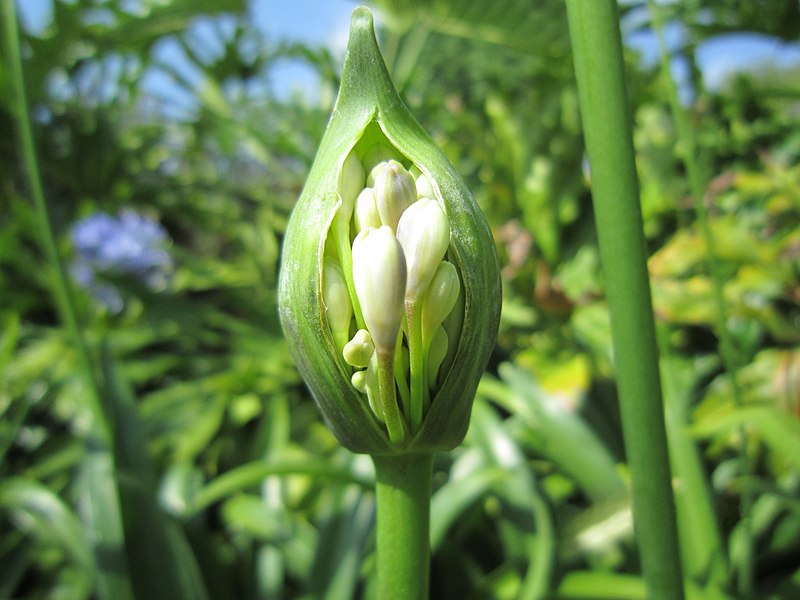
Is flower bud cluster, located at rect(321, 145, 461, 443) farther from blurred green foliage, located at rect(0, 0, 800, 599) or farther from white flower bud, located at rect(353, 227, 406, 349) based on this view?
blurred green foliage, located at rect(0, 0, 800, 599)

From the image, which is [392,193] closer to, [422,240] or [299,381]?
[422,240]

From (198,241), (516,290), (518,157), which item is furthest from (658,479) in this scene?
(198,241)

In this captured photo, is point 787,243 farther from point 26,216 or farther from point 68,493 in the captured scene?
point 26,216

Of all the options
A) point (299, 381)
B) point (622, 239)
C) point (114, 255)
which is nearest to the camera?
point (622, 239)

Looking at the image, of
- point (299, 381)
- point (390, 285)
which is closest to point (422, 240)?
point (390, 285)

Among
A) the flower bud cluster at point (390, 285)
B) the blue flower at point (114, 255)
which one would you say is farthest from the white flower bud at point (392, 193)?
the blue flower at point (114, 255)

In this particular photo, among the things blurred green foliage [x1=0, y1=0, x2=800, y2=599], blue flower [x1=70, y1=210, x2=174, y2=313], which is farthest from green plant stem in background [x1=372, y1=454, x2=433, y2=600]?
blue flower [x1=70, y1=210, x2=174, y2=313]
